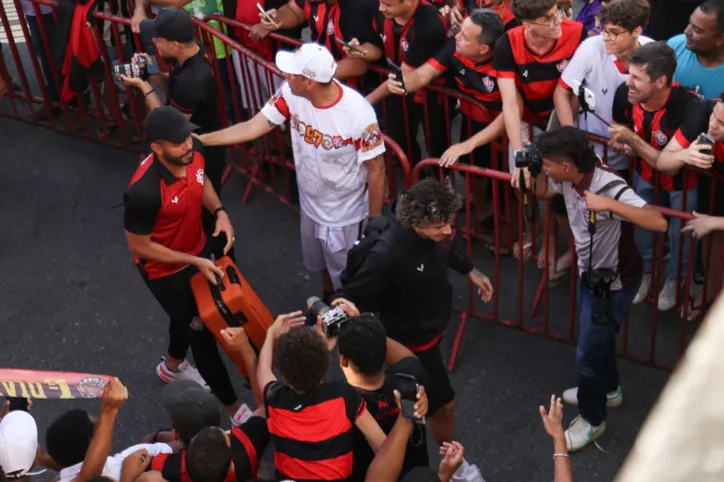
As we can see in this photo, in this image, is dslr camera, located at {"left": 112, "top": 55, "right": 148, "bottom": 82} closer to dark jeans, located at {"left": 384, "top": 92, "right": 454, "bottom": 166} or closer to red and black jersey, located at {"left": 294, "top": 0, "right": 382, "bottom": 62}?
red and black jersey, located at {"left": 294, "top": 0, "right": 382, "bottom": 62}

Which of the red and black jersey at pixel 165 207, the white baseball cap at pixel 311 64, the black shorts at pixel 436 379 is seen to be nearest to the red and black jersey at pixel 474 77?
the white baseball cap at pixel 311 64

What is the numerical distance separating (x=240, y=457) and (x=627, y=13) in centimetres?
322

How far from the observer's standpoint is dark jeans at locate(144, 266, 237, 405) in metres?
4.79

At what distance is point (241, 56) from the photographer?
6648 millimetres

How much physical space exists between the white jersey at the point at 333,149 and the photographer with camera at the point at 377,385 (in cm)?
153

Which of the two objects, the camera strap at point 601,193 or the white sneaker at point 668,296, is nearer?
the camera strap at point 601,193

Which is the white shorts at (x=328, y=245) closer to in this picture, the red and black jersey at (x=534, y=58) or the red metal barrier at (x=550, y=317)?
the red metal barrier at (x=550, y=317)

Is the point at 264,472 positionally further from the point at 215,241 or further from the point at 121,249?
the point at 121,249

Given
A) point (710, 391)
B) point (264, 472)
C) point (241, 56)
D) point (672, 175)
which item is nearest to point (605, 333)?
point (672, 175)

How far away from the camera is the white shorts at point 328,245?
5363 mm

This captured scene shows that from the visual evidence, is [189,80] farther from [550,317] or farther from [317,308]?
[550,317]

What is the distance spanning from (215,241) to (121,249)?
4.89 feet

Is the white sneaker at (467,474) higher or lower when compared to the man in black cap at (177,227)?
lower

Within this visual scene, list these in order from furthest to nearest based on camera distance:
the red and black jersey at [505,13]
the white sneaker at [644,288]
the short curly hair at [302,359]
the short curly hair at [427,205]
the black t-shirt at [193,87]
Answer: the red and black jersey at [505,13]
the white sneaker at [644,288]
the black t-shirt at [193,87]
the short curly hair at [427,205]
the short curly hair at [302,359]
